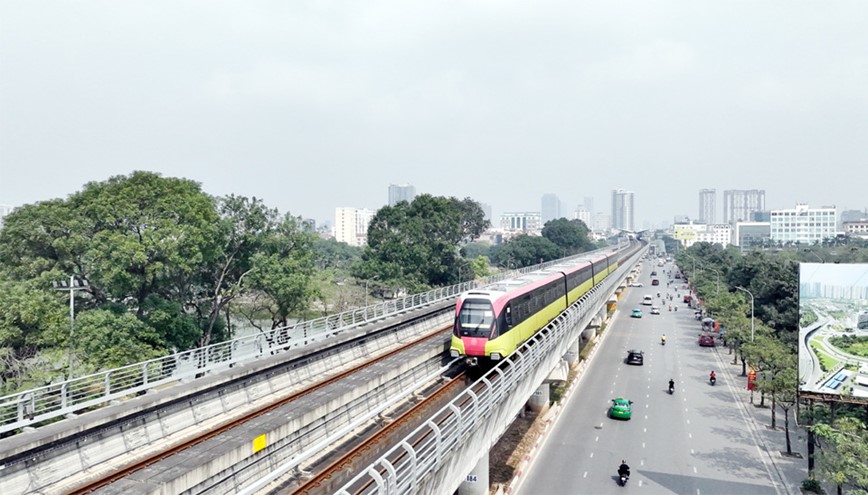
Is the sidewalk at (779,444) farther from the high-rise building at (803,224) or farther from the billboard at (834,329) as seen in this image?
the high-rise building at (803,224)

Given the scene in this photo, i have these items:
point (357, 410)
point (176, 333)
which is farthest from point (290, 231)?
point (357, 410)

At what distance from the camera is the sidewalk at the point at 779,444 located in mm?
20422

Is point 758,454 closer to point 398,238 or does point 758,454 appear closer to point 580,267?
point 580,267

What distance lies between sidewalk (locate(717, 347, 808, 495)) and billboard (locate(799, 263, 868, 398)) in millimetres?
4850

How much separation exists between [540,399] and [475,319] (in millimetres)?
10706

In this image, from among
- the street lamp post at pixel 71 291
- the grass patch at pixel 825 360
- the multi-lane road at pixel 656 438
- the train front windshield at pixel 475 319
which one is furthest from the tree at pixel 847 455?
the street lamp post at pixel 71 291

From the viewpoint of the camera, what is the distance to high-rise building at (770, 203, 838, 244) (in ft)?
563

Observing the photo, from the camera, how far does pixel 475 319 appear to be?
18.9 metres

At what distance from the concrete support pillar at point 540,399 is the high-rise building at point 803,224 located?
18145cm

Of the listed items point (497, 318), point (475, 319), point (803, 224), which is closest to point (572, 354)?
point (497, 318)

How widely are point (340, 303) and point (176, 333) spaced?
19675 mm

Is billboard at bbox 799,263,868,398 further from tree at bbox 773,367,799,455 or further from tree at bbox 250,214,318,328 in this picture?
tree at bbox 250,214,318,328

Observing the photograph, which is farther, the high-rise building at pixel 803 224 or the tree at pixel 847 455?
the high-rise building at pixel 803 224

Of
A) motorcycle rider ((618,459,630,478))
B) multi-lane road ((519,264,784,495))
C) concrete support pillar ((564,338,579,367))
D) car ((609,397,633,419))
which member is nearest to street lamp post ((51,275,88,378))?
multi-lane road ((519,264,784,495))
